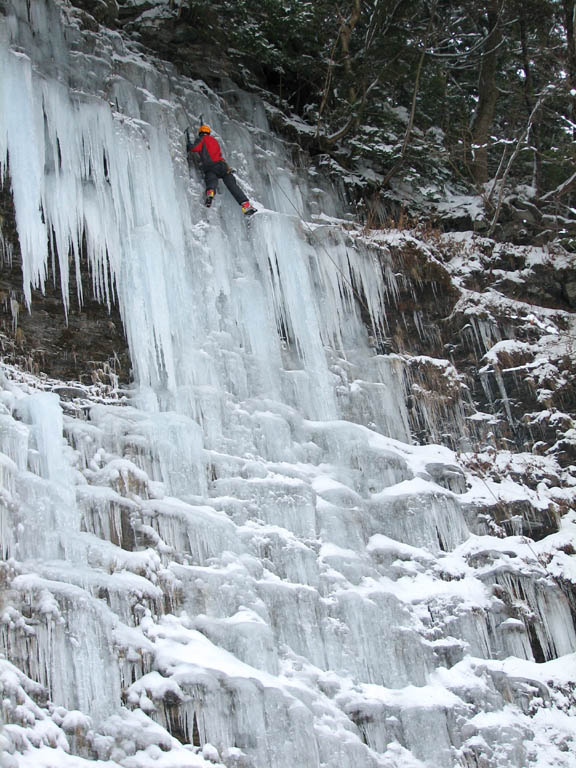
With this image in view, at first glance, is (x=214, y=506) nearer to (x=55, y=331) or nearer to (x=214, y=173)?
(x=55, y=331)

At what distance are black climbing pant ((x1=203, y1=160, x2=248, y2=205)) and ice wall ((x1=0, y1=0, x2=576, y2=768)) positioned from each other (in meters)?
0.16

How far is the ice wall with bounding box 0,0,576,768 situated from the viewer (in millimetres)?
5832

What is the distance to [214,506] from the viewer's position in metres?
7.07

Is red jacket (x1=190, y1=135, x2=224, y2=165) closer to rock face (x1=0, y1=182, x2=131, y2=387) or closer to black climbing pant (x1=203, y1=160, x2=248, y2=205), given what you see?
black climbing pant (x1=203, y1=160, x2=248, y2=205)

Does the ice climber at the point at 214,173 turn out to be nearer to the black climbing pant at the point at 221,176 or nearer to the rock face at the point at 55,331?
the black climbing pant at the point at 221,176

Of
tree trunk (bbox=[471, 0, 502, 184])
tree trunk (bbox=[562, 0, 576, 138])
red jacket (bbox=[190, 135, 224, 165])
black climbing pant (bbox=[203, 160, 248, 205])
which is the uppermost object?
tree trunk (bbox=[471, 0, 502, 184])

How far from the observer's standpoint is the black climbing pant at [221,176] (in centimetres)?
916

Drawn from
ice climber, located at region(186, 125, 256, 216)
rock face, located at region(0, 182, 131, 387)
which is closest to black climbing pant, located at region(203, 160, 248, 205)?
ice climber, located at region(186, 125, 256, 216)

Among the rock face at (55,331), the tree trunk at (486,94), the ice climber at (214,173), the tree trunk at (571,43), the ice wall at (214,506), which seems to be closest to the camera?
the ice wall at (214,506)

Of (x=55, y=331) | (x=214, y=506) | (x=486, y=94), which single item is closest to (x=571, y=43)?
(x=486, y=94)

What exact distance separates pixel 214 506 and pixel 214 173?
386 centimetres

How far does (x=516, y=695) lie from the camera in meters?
7.02

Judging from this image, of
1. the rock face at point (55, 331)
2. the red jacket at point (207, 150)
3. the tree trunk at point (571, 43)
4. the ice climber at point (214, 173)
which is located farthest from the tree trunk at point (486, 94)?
the rock face at point (55, 331)

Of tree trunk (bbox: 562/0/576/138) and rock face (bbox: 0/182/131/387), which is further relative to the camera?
tree trunk (bbox: 562/0/576/138)
